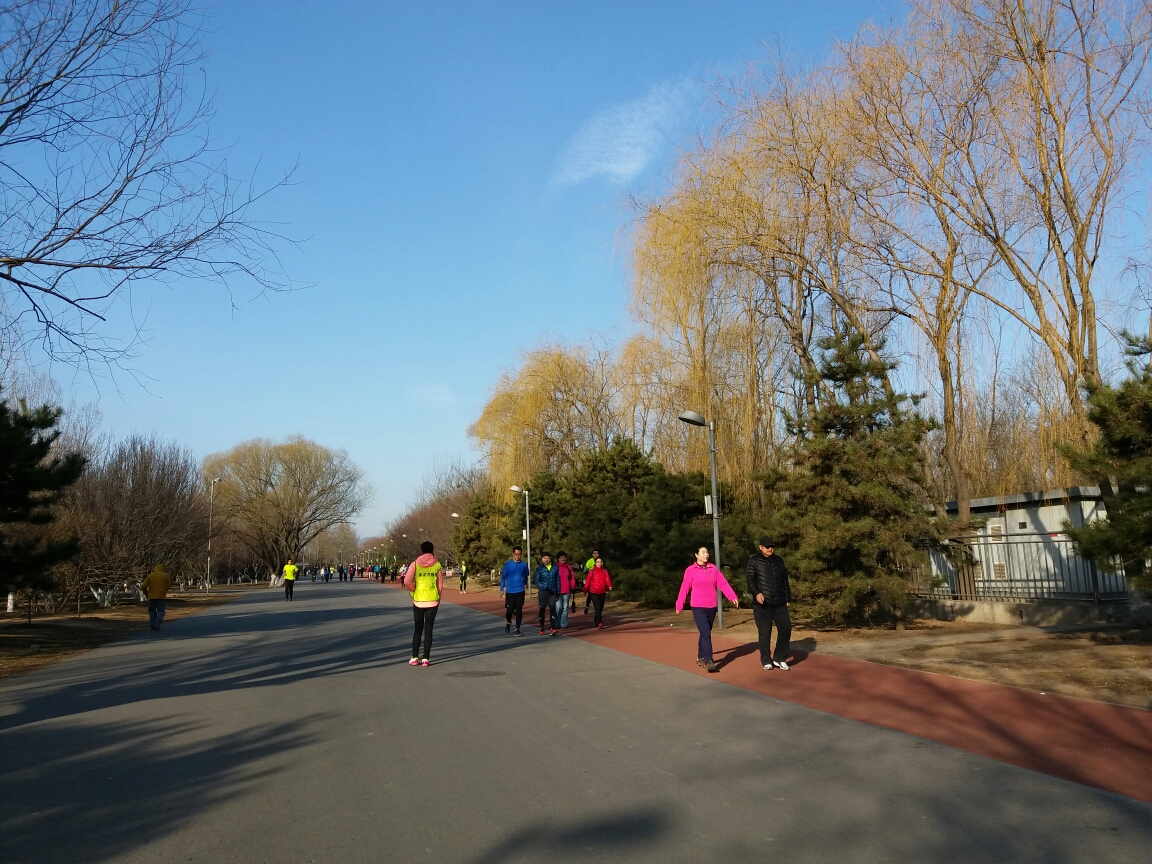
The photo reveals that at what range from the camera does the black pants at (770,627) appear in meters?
12.3

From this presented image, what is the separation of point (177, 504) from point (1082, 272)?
34.9 meters

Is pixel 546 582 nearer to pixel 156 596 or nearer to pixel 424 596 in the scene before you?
pixel 424 596

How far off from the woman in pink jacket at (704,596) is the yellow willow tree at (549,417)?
2286 centimetres

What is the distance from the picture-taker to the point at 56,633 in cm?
2148

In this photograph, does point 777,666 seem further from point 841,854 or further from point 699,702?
point 841,854

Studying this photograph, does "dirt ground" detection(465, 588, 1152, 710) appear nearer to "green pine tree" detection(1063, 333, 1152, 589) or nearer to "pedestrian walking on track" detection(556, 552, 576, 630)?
"green pine tree" detection(1063, 333, 1152, 589)

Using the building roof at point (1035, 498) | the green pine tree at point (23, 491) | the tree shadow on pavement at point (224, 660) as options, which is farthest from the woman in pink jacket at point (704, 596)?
the green pine tree at point (23, 491)

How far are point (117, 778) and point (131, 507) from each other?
98.7ft

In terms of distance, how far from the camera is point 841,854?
4.68m

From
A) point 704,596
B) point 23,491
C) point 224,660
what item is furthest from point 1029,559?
point 23,491

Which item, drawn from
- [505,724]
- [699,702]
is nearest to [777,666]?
[699,702]

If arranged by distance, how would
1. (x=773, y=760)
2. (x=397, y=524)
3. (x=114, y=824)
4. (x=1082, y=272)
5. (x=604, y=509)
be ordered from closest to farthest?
1. (x=114, y=824)
2. (x=773, y=760)
3. (x=1082, y=272)
4. (x=604, y=509)
5. (x=397, y=524)

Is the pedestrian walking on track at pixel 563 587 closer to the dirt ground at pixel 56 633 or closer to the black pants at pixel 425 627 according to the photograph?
the black pants at pixel 425 627

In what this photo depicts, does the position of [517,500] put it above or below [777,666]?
above
